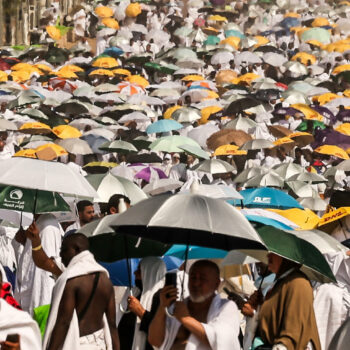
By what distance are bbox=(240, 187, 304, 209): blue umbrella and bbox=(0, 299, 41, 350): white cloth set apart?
6.58 m

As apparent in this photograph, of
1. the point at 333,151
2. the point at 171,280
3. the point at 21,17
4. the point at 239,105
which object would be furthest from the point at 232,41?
the point at 171,280

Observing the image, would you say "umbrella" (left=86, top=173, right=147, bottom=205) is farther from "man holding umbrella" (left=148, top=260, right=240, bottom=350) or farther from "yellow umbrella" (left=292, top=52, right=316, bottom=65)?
"yellow umbrella" (left=292, top=52, right=316, bottom=65)

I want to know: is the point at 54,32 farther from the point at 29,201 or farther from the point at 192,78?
the point at 29,201

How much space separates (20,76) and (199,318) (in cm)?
2495

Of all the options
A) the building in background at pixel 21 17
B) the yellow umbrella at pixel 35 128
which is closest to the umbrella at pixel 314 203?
the yellow umbrella at pixel 35 128

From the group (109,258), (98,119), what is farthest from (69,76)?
(109,258)

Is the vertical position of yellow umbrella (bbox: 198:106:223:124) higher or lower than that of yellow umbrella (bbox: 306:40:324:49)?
higher

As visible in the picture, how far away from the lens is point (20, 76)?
1215 inches

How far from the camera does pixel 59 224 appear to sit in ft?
32.1

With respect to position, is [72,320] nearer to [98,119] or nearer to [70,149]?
[70,149]

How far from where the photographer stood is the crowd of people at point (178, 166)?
676cm

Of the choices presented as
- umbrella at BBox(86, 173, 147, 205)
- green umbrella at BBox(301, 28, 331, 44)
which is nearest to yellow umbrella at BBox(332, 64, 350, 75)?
green umbrella at BBox(301, 28, 331, 44)

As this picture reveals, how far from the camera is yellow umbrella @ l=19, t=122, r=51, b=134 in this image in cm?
1998

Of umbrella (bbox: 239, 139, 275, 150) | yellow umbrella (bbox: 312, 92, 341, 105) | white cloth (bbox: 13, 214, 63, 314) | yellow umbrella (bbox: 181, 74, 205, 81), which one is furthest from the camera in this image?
yellow umbrella (bbox: 181, 74, 205, 81)
